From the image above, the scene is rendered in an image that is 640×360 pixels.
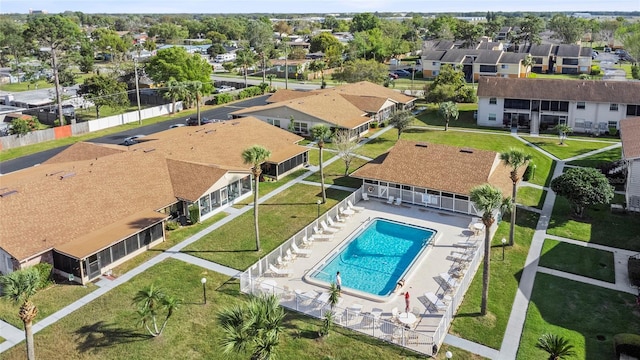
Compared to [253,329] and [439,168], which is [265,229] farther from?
[253,329]

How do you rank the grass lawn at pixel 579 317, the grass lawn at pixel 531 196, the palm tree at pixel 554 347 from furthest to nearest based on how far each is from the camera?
the grass lawn at pixel 531 196, the grass lawn at pixel 579 317, the palm tree at pixel 554 347

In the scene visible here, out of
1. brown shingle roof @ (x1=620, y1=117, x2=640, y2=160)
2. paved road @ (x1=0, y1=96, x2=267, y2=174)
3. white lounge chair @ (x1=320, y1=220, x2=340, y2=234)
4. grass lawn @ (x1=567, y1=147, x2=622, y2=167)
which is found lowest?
white lounge chair @ (x1=320, y1=220, x2=340, y2=234)

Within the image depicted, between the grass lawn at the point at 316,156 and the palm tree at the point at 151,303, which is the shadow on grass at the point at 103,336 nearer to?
the palm tree at the point at 151,303

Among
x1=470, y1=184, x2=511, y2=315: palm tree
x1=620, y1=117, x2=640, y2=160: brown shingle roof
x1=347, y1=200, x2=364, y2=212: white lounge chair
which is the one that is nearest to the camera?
x1=470, y1=184, x2=511, y2=315: palm tree

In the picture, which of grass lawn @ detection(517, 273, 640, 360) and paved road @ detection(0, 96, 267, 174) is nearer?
grass lawn @ detection(517, 273, 640, 360)

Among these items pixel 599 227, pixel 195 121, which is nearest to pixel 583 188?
pixel 599 227

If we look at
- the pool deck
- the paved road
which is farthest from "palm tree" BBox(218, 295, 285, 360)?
the paved road

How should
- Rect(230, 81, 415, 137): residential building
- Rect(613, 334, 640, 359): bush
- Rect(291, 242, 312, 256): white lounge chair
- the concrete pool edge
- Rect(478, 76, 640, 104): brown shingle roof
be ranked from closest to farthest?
Rect(613, 334, 640, 359): bush, the concrete pool edge, Rect(291, 242, 312, 256): white lounge chair, Rect(230, 81, 415, 137): residential building, Rect(478, 76, 640, 104): brown shingle roof

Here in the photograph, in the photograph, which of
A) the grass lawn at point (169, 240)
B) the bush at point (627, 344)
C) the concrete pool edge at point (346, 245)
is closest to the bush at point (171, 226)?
the grass lawn at point (169, 240)

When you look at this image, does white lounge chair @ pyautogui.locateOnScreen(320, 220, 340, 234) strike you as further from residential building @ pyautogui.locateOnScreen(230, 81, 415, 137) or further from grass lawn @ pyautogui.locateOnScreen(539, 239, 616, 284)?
residential building @ pyautogui.locateOnScreen(230, 81, 415, 137)
